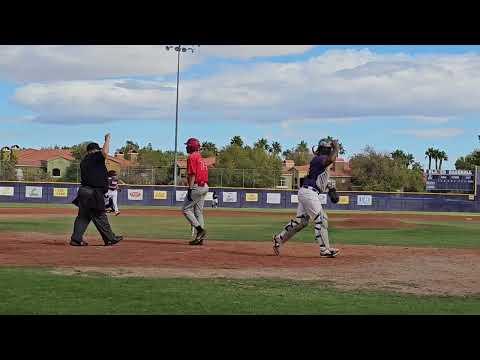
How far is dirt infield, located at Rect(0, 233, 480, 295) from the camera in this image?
8125 mm

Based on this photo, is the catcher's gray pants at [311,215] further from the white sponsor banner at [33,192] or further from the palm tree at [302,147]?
the palm tree at [302,147]

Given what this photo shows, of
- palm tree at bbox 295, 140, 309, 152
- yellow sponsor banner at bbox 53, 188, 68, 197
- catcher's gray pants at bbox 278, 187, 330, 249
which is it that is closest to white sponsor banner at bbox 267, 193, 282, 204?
yellow sponsor banner at bbox 53, 188, 68, 197

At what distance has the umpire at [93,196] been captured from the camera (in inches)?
452

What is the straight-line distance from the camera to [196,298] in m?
6.50

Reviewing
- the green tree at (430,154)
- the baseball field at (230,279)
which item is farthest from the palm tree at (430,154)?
the baseball field at (230,279)

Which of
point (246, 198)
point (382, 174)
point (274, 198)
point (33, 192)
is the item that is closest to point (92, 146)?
point (33, 192)

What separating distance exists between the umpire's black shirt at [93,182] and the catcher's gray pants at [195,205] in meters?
1.48

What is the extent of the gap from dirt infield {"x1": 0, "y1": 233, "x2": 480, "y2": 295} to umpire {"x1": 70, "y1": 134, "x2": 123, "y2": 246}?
297 millimetres

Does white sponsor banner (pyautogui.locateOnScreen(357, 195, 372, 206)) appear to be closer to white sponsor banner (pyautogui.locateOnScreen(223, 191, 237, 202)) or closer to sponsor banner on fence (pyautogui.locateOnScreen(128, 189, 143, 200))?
white sponsor banner (pyautogui.locateOnScreen(223, 191, 237, 202))

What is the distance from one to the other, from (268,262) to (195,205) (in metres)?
2.75

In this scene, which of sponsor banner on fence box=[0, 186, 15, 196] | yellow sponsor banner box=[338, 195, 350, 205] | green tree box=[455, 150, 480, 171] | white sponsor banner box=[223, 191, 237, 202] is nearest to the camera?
sponsor banner on fence box=[0, 186, 15, 196]

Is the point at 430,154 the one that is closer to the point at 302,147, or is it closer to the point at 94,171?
the point at 302,147

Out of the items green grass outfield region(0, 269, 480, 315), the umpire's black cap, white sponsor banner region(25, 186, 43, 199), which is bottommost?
green grass outfield region(0, 269, 480, 315)
